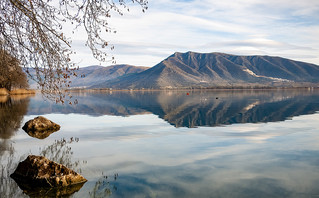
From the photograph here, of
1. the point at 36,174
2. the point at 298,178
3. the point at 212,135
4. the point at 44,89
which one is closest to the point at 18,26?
the point at 44,89

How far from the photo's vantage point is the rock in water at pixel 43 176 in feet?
33.6

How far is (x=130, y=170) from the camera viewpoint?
12.3 m

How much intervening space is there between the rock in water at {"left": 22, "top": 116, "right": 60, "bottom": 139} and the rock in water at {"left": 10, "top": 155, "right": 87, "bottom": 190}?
10.7 meters

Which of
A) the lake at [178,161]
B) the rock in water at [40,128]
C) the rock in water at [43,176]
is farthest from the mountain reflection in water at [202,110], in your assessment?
the rock in water at [43,176]

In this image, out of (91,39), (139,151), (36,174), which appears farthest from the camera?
(139,151)

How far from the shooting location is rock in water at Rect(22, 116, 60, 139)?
2147 centimetres

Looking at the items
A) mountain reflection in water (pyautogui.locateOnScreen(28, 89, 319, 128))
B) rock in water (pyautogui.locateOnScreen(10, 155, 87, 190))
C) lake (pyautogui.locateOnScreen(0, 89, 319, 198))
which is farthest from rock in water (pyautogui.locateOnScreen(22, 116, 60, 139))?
mountain reflection in water (pyautogui.locateOnScreen(28, 89, 319, 128))

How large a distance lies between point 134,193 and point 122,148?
23.9ft

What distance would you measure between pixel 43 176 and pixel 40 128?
13878 mm

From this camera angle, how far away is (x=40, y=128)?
907 inches

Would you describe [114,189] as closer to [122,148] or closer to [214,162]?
[214,162]

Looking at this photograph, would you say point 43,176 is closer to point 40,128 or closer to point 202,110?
point 40,128

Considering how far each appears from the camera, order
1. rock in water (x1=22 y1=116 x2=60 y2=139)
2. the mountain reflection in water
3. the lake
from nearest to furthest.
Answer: the lake → rock in water (x1=22 y1=116 x2=60 y2=139) → the mountain reflection in water

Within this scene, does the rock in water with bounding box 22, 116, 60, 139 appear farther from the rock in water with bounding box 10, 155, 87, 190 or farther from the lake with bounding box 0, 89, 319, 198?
the rock in water with bounding box 10, 155, 87, 190
